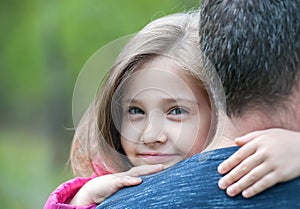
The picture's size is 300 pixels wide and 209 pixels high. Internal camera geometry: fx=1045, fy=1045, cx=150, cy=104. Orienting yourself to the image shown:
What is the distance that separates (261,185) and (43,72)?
8.64 m

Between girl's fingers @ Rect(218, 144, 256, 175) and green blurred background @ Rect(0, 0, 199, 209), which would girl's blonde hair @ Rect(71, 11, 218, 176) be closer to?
girl's fingers @ Rect(218, 144, 256, 175)

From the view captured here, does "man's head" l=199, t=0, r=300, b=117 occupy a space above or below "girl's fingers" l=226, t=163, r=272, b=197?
above

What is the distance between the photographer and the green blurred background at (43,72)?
912 cm

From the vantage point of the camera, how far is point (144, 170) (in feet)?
7.52

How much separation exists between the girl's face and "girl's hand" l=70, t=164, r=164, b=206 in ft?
0.26

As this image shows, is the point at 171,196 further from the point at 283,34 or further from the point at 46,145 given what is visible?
the point at 46,145

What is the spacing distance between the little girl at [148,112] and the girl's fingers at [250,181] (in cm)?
31

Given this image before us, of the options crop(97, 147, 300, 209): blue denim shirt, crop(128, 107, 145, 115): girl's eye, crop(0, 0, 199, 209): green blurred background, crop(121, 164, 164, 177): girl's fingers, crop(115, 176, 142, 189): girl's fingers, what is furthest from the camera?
crop(0, 0, 199, 209): green blurred background

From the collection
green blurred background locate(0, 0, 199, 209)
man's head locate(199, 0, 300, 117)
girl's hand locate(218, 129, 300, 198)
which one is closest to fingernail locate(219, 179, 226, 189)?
girl's hand locate(218, 129, 300, 198)

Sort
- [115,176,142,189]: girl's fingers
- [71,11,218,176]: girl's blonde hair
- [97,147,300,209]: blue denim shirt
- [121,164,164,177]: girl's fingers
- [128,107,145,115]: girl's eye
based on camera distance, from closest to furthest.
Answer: [97,147,300,209]: blue denim shirt < [115,176,142,189]: girl's fingers < [121,164,164,177]: girl's fingers < [128,107,145,115]: girl's eye < [71,11,218,176]: girl's blonde hair

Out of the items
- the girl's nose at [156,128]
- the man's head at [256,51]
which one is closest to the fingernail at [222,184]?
the man's head at [256,51]

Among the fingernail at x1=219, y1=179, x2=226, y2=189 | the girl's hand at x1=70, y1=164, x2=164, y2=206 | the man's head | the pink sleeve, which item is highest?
the man's head

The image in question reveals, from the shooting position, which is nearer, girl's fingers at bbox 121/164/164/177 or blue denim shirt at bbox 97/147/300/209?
blue denim shirt at bbox 97/147/300/209

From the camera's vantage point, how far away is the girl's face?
2344mm
